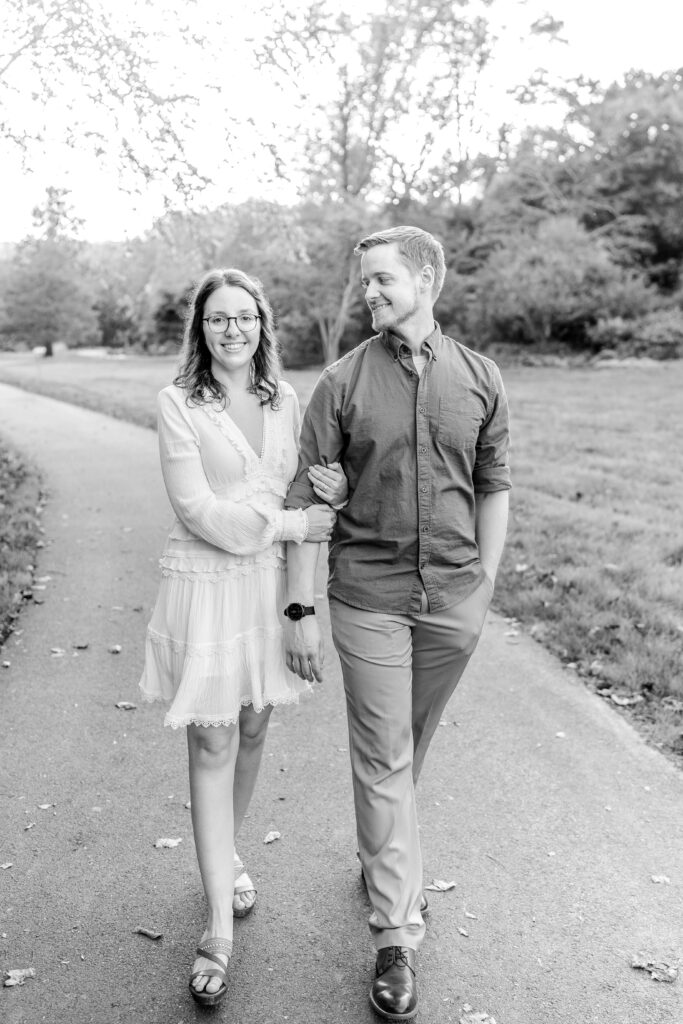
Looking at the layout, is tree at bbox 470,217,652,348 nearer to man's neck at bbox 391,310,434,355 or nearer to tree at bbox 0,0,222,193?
tree at bbox 0,0,222,193

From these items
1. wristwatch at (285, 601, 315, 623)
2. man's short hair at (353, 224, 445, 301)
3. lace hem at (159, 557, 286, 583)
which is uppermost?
man's short hair at (353, 224, 445, 301)

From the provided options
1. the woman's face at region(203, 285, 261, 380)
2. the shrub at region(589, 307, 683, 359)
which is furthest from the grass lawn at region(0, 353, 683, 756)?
the shrub at region(589, 307, 683, 359)

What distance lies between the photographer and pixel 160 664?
10.1 feet

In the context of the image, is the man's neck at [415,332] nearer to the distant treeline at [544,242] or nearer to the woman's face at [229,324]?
the woman's face at [229,324]

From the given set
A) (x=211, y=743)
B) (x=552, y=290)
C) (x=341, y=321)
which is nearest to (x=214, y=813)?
(x=211, y=743)

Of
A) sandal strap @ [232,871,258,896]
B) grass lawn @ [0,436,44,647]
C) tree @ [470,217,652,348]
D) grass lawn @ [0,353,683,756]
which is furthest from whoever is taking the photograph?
tree @ [470,217,652,348]

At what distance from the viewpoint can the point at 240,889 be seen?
10.9 ft

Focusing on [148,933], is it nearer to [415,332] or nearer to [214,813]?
[214,813]

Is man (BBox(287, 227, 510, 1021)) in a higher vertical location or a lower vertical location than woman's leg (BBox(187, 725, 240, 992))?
higher

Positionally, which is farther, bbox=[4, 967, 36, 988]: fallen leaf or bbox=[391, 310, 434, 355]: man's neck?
bbox=[391, 310, 434, 355]: man's neck

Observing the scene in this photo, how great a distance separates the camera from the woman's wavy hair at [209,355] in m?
3.02

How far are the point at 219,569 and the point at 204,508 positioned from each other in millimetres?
217

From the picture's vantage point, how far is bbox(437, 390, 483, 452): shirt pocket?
3016 millimetres

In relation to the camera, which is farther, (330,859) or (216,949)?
(330,859)
